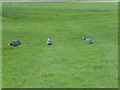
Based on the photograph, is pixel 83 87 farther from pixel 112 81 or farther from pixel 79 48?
pixel 79 48

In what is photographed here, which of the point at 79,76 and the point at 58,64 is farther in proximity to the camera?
the point at 58,64

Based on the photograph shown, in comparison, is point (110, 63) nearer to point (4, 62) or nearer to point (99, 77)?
point (99, 77)

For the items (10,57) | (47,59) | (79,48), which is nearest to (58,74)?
(47,59)

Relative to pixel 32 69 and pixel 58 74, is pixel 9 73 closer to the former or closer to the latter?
pixel 32 69

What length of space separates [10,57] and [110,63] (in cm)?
675

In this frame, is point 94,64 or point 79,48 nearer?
point 94,64

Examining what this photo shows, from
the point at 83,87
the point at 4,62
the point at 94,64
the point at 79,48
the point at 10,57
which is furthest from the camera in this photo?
the point at 79,48

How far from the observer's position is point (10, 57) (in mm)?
18984

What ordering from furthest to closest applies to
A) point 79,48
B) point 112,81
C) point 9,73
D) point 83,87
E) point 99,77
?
point 79,48, point 9,73, point 99,77, point 112,81, point 83,87

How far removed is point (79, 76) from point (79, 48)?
354 inches

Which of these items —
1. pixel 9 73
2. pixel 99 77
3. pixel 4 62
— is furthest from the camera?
pixel 4 62

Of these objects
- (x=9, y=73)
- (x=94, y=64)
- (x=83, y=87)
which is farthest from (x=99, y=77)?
(x=9, y=73)

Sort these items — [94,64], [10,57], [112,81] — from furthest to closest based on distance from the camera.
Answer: [10,57] < [94,64] < [112,81]

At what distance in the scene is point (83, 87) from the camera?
36.8ft
